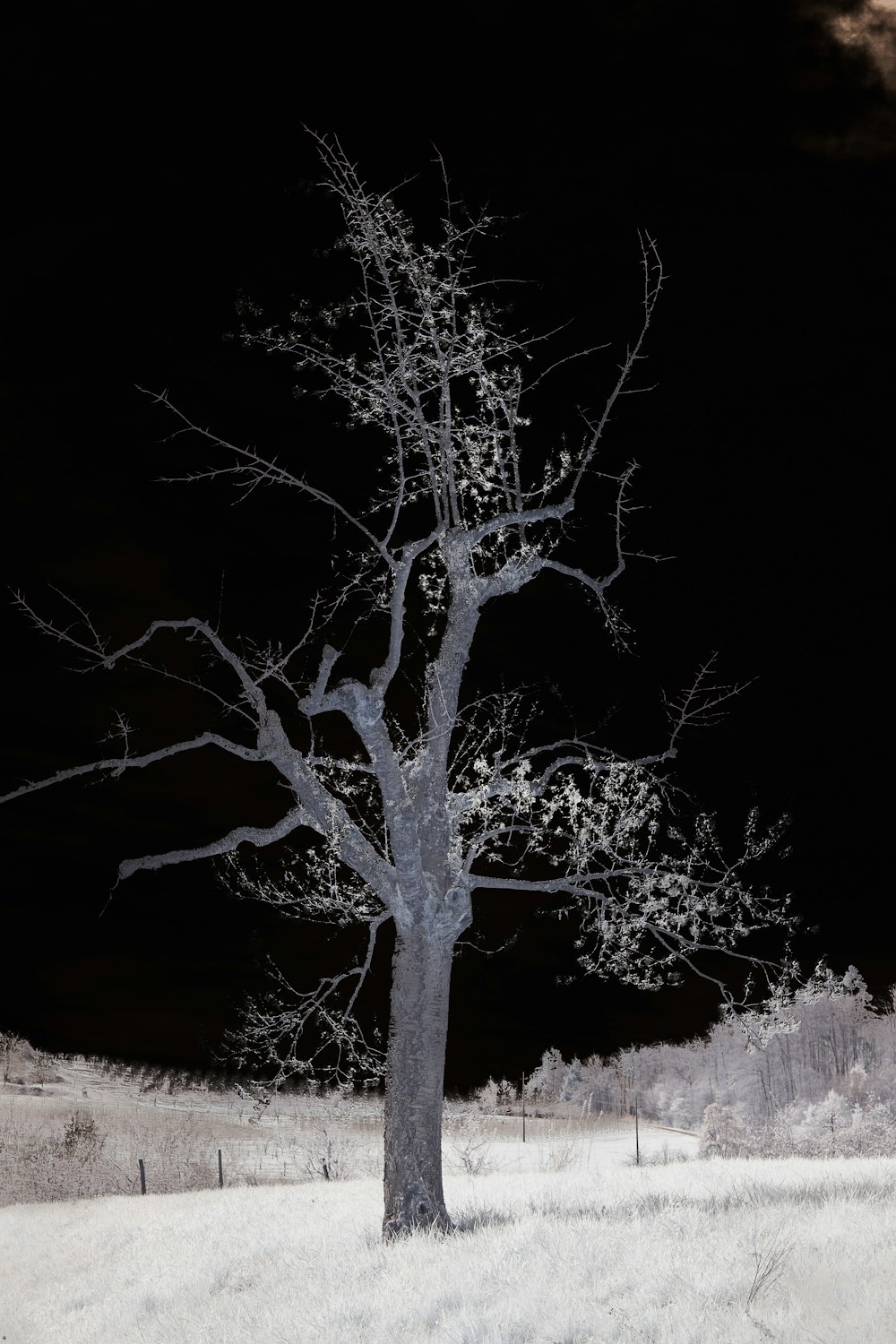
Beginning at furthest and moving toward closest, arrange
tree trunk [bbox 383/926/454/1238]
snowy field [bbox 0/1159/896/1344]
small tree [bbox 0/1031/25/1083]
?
small tree [bbox 0/1031/25/1083]
tree trunk [bbox 383/926/454/1238]
snowy field [bbox 0/1159/896/1344]

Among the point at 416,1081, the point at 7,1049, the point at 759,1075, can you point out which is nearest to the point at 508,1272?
the point at 416,1081

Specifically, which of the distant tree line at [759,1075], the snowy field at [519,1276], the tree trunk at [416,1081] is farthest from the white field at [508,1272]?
the distant tree line at [759,1075]

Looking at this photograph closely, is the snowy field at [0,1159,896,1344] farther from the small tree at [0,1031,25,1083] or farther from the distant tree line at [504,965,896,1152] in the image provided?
the small tree at [0,1031,25,1083]

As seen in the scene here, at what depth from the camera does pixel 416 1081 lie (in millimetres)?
11180

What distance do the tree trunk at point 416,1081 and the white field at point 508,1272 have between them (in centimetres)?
53

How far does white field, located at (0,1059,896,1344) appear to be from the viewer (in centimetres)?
628

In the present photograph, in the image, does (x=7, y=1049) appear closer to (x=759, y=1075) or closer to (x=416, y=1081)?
(x=759, y=1075)

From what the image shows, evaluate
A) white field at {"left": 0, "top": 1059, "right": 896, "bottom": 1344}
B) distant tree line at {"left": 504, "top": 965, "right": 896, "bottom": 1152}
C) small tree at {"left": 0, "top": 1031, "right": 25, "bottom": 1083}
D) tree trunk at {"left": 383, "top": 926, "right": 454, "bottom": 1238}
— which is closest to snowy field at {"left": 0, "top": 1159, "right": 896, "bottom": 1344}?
white field at {"left": 0, "top": 1059, "right": 896, "bottom": 1344}

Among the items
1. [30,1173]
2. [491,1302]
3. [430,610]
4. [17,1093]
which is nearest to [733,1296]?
[491,1302]

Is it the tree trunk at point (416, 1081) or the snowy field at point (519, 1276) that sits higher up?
the tree trunk at point (416, 1081)

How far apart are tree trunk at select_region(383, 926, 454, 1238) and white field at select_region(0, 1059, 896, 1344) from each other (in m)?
0.53

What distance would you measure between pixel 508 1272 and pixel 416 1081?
3.37 meters

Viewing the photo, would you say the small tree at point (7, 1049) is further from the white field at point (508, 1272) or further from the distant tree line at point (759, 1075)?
the white field at point (508, 1272)

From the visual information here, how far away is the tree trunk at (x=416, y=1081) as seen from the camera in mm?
10906
